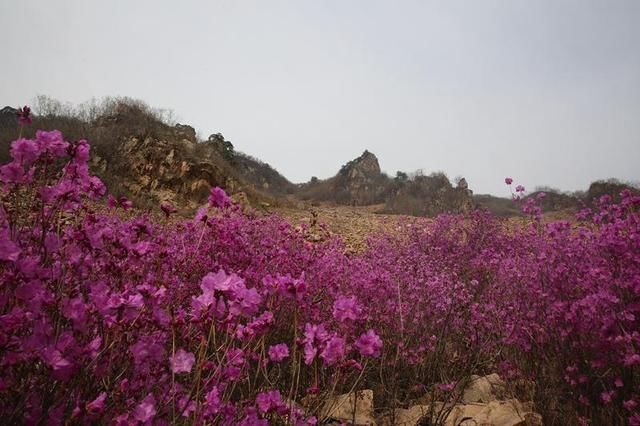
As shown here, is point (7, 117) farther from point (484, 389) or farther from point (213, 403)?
point (484, 389)

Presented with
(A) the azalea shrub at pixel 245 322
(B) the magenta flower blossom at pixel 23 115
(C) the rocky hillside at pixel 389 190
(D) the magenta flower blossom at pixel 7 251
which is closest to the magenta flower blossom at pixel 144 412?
(A) the azalea shrub at pixel 245 322

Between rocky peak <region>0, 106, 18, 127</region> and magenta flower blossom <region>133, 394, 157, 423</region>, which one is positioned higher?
rocky peak <region>0, 106, 18, 127</region>

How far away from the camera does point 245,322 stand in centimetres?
341

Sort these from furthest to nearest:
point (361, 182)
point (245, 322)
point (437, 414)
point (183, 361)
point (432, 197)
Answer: point (361, 182)
point (432, 197)
point (245, 322)
point (437, 414)
point (183, 361)

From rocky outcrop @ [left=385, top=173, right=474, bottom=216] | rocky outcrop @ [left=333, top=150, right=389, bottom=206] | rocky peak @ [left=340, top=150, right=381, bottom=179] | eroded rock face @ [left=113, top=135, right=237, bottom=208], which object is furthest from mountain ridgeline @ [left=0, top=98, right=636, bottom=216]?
rocky peak @ [left=340, top=150, right=381, bottom=179]

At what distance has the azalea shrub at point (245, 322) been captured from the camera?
4.96ft

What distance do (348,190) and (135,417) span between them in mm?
42721

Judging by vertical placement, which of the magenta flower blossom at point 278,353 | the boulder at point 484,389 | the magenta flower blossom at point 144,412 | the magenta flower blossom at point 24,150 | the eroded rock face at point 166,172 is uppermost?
the eroded rock face at point 166,172

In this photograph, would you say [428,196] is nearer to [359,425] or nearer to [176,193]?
[176,193]

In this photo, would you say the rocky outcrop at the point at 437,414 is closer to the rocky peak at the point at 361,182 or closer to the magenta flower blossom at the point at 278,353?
the magenta flower blossom at the point at 278,353

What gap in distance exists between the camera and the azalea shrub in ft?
4.96

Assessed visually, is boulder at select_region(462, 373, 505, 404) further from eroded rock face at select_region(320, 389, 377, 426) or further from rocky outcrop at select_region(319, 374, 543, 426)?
eroded rock face at select_region(320, 389, 377, 426)

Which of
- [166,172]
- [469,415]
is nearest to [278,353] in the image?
[469,415]

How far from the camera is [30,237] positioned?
1.91 m
